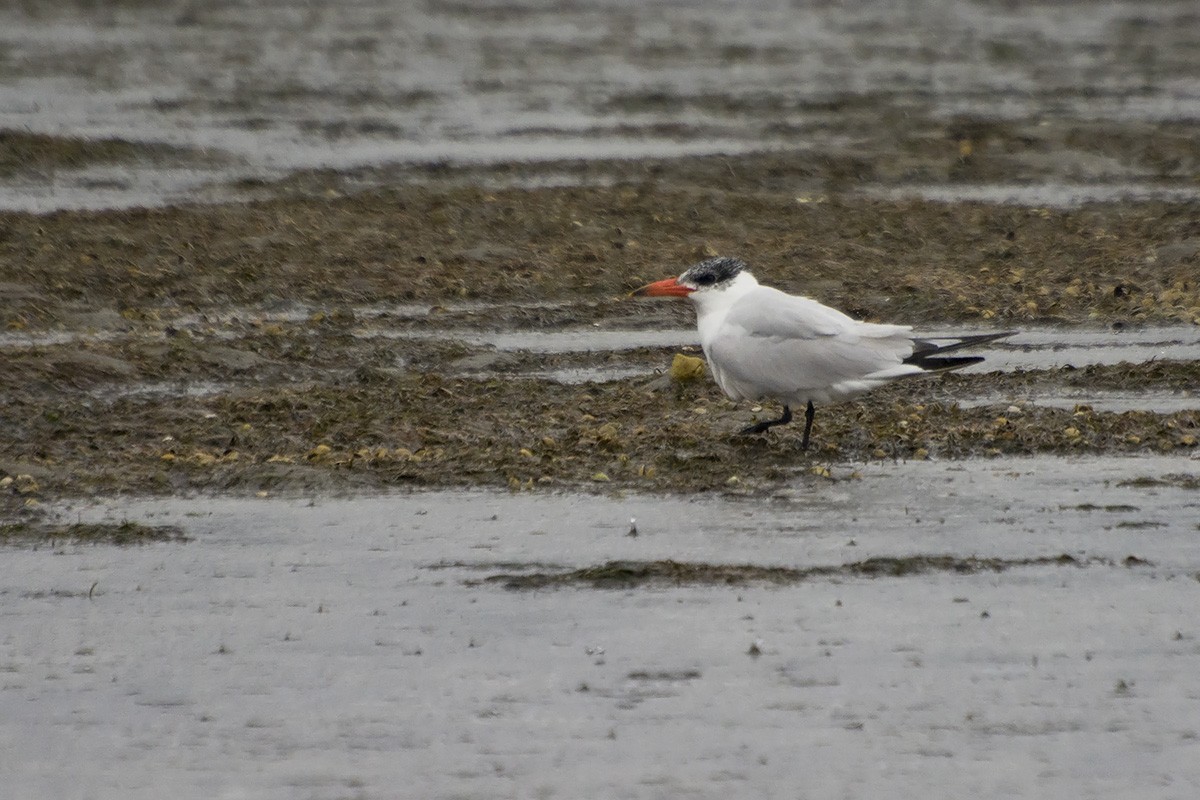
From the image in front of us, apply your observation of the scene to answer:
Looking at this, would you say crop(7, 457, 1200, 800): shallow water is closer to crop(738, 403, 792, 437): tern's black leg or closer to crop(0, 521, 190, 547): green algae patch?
crop(0, 521, 190, 547): green algae patch

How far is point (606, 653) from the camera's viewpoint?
637 centimetres

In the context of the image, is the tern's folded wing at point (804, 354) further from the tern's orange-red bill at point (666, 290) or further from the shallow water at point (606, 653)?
the shallow water at point (606, 653)

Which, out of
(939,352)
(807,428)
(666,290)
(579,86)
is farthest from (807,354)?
(579,86)

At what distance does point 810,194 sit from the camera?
17219mm

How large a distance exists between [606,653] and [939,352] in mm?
3415

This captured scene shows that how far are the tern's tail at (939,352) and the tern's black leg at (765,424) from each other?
66cm

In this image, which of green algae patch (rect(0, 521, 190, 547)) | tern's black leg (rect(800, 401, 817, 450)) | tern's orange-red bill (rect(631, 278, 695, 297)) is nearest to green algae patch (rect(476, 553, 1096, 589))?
green algae patch (rect(0, 521, 190, 547))

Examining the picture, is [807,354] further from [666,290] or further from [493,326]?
[493,326]

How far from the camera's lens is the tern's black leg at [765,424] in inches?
368

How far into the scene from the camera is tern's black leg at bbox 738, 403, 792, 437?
368 inches

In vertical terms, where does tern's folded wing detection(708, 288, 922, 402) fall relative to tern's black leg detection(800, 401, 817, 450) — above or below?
above

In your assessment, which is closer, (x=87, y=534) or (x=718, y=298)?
(x=87, y=534)

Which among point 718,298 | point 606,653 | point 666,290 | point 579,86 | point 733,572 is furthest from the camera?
point 579,86

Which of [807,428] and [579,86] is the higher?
[579,86]
